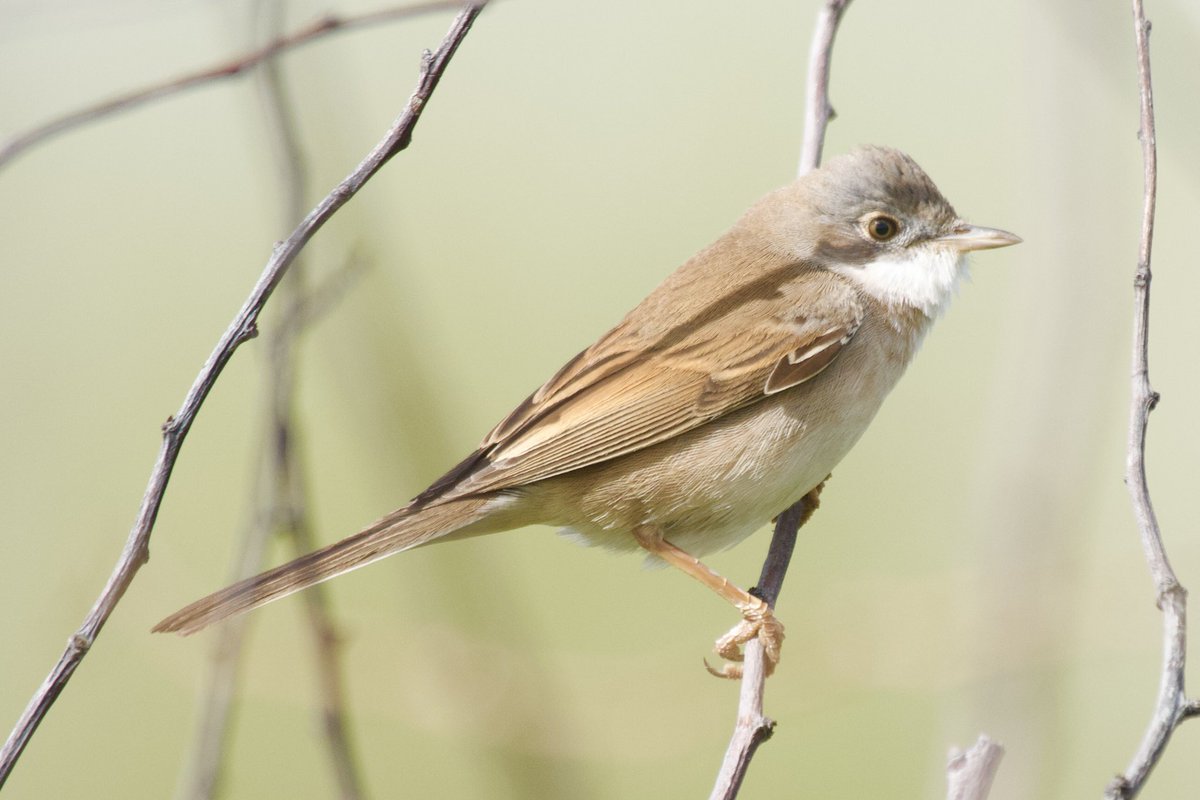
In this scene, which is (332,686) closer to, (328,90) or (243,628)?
(243,628)

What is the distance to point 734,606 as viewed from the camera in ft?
11.7

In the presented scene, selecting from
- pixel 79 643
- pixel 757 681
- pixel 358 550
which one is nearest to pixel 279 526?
pixel 79 643

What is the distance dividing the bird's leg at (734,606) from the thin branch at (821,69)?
1444 mm

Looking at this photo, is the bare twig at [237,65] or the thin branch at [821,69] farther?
the thin branch at [821,69]

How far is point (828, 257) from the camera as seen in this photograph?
3871mm

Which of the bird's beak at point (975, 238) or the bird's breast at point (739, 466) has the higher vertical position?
the bird's beak at point (975, 238)

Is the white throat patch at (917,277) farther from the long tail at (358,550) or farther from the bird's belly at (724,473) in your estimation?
the long tail at (358,550)

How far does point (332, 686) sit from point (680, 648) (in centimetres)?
167

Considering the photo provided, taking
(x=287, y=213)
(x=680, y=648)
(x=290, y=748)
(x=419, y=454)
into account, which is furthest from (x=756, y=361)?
(x=290, y=748)

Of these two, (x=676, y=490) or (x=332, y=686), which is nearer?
(x=332, y=686)

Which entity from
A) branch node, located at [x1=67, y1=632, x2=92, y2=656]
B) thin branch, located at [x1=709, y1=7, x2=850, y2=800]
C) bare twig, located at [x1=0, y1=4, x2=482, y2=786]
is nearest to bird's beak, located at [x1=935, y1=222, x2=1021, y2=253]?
thin branch, located at [x1=709, y1=7, x2=850, y2=800]

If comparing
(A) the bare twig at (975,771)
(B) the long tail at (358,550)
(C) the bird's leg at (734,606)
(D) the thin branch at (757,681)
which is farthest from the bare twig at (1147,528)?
(B) the long tail at (358,550)

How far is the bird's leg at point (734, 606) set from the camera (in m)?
3.35

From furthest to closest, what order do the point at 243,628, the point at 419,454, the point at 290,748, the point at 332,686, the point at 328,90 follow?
the point at 290,748
the point at 328,90
the point at 419,454
the point at 243,628
the point at 332,686
